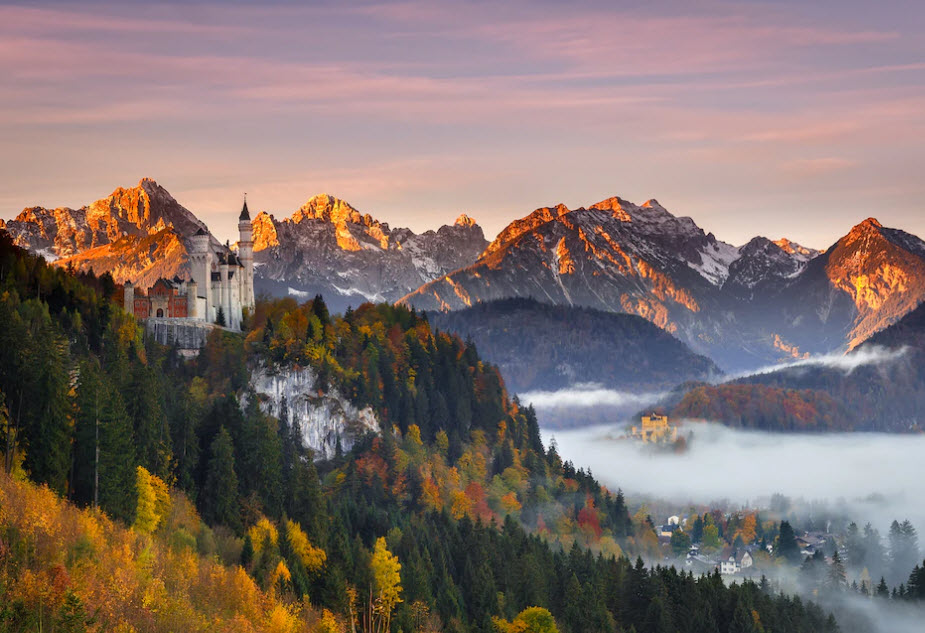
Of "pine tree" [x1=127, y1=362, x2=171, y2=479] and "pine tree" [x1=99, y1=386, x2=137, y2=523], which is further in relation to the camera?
"pine tree" [x1=127, y1=362, x2=171, y2=479]

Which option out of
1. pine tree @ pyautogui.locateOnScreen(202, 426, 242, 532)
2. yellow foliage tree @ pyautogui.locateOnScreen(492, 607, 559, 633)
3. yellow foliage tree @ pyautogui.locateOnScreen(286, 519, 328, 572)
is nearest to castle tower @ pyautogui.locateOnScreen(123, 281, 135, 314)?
pine tree @ pyautogui.locateOnScreen(202, 426, 242, 532)

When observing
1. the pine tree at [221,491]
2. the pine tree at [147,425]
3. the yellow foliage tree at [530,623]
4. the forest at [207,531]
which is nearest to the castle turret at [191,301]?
the forest at [207,531]

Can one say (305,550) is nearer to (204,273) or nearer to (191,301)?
(191,301)

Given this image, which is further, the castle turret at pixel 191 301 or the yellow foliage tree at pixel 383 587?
the castle turret at pixel 191 301

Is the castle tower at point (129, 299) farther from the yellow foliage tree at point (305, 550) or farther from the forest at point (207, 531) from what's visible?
the yellow foliage tree at point (305, 550)

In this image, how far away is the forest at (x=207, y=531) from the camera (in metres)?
95.5

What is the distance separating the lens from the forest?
95.5 metres

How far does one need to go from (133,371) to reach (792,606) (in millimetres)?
101151

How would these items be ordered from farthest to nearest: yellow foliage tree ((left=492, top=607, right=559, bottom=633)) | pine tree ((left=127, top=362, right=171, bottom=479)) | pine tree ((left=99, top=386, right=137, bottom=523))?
1. yellow foliage tree ((left=492, top=607, right=559, bottom=633))
2. pine tree ((left=127, top=362, right=171, bottom=479))
3. pine tree ((left=99, top=386, right=137, bottom=523))

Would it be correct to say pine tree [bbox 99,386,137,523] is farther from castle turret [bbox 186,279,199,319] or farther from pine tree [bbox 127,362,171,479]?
castle turret [bbox 186,279,199,319]

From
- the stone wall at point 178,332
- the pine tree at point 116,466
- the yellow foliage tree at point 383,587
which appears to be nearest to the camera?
the pine tree at point 116,466

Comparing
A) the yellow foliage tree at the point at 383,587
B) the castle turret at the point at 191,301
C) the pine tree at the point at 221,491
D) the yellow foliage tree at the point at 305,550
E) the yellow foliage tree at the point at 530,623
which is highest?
the castle turret at the point at 191,301

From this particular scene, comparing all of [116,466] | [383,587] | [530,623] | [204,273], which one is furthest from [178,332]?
[116,466]

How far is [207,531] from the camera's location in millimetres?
126250
